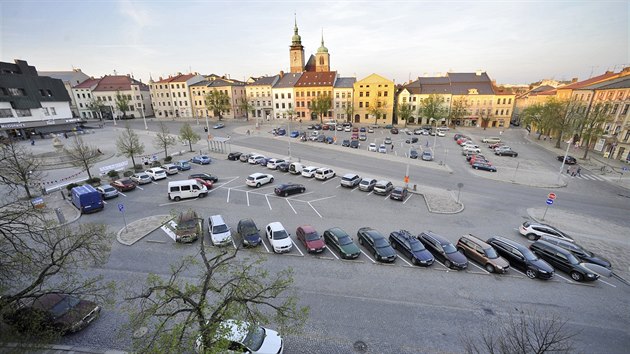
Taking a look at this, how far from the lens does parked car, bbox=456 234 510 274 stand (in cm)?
1669

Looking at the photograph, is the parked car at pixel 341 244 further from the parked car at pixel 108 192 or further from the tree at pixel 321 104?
the tree at pixel 321 104

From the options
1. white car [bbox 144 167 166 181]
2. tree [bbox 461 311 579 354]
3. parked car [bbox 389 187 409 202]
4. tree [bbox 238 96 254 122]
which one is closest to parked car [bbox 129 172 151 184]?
white car [bbox 144 167 166 181]

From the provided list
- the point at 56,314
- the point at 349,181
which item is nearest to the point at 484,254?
the point at 349,181

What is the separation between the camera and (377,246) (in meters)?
17.9

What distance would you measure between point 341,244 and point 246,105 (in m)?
74.5

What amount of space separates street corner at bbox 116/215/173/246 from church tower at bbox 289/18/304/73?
80.7 m

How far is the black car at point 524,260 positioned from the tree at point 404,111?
206 ft

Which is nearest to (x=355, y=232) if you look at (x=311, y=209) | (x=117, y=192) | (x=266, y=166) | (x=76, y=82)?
(x=311, y=209)

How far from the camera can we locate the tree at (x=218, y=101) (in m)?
83.8

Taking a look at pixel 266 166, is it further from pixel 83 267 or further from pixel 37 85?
pixel 37 85

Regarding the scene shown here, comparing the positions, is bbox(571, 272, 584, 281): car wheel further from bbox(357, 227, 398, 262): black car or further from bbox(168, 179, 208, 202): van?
bbox(168, 179, 208, 202): van

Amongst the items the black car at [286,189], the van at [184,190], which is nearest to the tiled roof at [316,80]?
the black car at [286,189]

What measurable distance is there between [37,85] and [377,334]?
9138cm

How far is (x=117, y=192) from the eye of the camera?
28.1 meters
